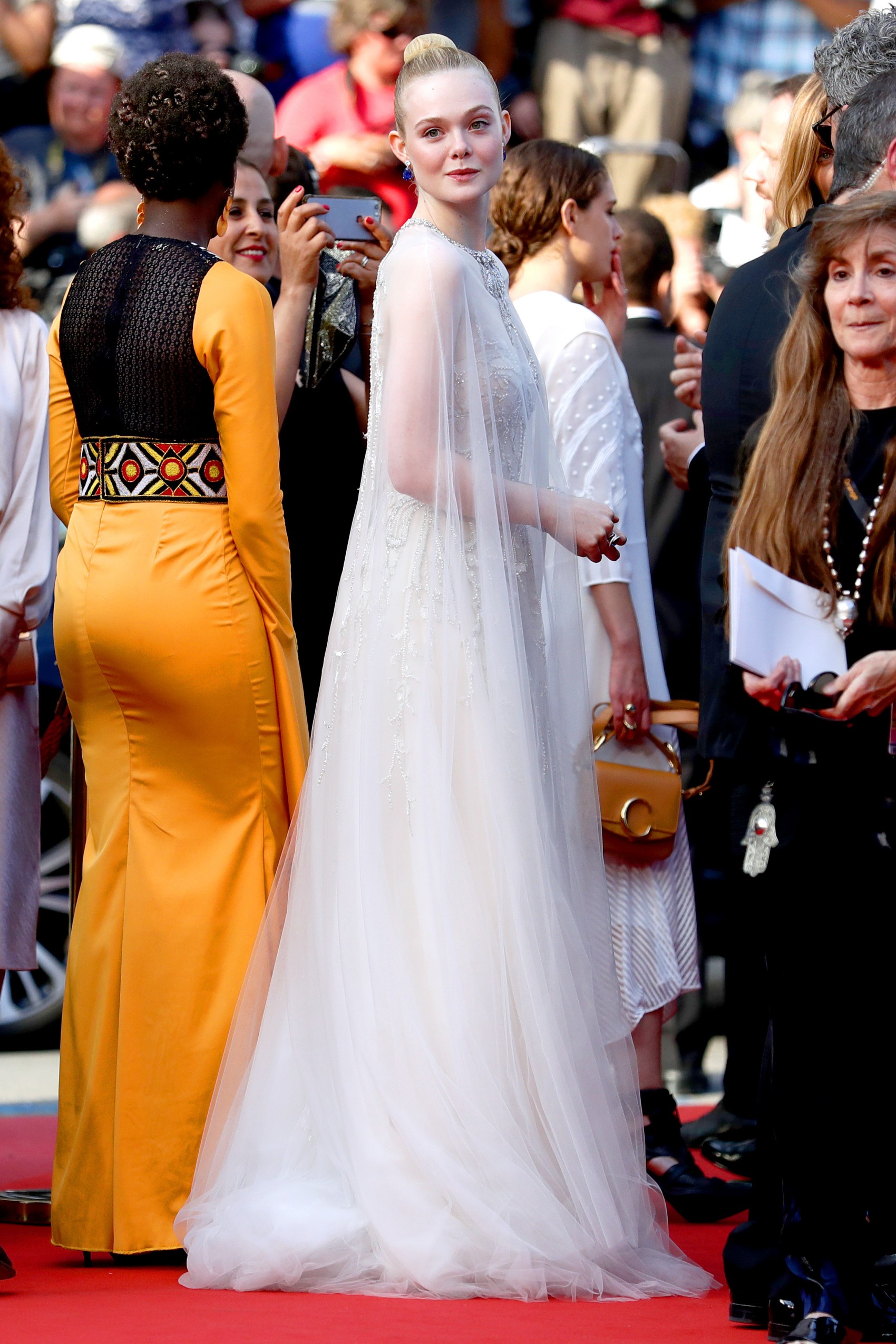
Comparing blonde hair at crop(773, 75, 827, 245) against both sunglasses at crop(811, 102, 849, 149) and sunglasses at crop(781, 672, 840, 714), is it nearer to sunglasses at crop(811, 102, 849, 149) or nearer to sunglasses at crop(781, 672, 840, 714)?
sunglasses at crop(811, 102, 849, 149)

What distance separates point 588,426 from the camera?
13.9 feet

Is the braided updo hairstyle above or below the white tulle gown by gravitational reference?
above

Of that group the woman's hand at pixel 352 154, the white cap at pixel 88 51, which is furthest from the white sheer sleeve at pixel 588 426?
the white cap at pixel 88 51

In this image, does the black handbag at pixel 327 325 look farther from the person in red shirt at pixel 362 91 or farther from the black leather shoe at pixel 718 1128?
the person in red shirt at pixel 362 91

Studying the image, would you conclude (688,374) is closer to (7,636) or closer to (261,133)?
(261,133)

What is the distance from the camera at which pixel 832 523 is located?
2863 millimetres

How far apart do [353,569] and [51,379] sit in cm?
76

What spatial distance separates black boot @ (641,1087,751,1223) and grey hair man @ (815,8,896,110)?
217 centimetres

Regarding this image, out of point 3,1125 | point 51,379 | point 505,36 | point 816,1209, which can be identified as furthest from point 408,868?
point 505,36

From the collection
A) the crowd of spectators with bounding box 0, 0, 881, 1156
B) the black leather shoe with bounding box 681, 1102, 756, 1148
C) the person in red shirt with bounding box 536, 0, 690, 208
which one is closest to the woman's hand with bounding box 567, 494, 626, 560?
the crowd of spectators with bounding box 0, 0, 881, 1156

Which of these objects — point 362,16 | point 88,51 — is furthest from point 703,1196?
point 88,51

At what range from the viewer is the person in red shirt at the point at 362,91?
7.54m

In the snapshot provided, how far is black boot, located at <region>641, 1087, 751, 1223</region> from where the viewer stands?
3928 mm

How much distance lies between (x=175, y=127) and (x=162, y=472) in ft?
2.18
